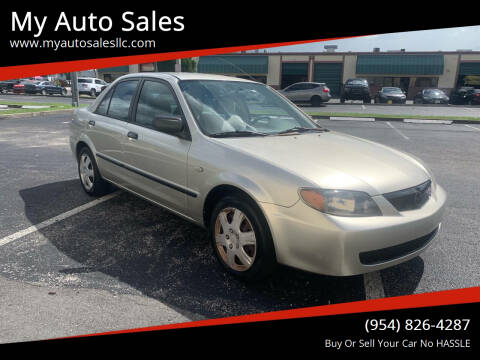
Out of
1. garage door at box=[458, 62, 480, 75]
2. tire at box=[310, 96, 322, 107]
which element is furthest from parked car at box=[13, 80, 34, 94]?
garage door at box=[458, 62, 480, 75]

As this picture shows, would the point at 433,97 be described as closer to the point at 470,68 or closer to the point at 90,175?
the point at 470,68

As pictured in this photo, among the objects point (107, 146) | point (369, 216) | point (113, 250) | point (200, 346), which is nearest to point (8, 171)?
point (107, 146)

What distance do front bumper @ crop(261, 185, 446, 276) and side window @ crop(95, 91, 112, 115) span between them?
291 cm

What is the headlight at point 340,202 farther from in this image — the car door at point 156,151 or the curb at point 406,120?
the curb at point 406,120

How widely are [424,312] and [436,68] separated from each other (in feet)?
139

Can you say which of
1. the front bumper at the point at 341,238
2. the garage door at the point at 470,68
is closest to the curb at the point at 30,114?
the front bumper at the point at 341,238

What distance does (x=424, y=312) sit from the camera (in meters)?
2.68

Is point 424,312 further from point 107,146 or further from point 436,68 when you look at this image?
point 436,68

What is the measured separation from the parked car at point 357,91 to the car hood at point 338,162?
27.1 m

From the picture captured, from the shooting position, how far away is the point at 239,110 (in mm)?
3795

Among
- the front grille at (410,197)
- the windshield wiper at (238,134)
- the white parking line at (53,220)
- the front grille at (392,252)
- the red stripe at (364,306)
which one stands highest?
the windshield wiper at (238,134)

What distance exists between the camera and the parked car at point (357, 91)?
28.9m

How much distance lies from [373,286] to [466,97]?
31.0 m

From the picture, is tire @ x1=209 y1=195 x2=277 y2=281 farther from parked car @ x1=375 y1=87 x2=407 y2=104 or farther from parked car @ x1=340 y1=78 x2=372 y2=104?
parked car @ x1=375 y1=87 x2=407 y2=104
